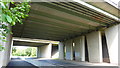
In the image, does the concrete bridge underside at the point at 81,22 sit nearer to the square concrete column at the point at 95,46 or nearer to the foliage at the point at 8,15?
the square concrete column at the point at 95,46

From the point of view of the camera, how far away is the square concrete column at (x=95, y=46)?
12922mm

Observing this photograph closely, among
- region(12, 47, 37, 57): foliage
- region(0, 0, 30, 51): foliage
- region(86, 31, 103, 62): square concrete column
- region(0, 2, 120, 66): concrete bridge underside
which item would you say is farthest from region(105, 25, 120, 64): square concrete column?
region(12, 47, 37, 57): foliage

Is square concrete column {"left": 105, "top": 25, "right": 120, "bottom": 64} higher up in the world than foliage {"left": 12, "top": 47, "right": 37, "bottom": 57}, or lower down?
higher up

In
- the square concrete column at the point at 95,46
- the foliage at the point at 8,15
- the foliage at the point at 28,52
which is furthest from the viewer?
the foliage at the point at 28,52

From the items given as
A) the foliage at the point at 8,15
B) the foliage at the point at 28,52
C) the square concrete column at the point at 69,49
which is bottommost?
the foliage at the point at 28,52

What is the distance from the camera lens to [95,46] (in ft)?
44.5

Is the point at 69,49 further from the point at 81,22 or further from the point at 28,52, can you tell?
the point at 28,52

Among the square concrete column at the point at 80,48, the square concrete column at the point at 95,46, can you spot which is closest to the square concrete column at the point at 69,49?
the square concrete column at the point at 80,48

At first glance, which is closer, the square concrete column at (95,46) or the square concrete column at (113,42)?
the square concrete column at (113,42)

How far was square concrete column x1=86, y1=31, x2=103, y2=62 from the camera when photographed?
12922 millimetres

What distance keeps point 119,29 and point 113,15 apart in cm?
203

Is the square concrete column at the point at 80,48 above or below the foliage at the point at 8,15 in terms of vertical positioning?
below

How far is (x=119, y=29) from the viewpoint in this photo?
34.7ft

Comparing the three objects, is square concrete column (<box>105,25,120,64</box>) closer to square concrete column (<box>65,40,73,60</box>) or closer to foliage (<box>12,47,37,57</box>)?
square concrete column (<box>65,40,73,60</box>)
